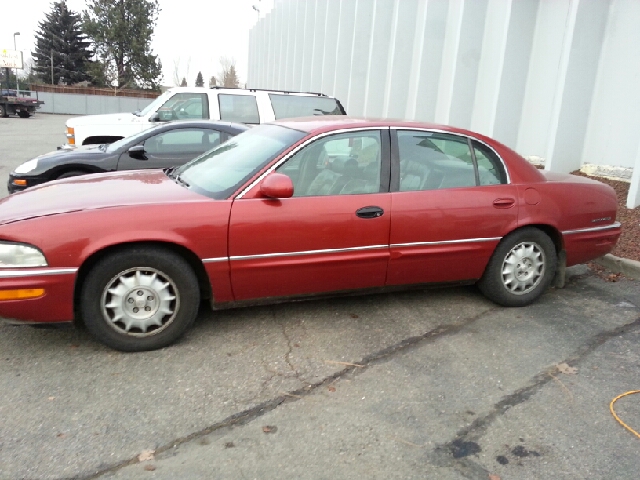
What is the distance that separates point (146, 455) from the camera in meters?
2.61

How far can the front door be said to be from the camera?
145 inches

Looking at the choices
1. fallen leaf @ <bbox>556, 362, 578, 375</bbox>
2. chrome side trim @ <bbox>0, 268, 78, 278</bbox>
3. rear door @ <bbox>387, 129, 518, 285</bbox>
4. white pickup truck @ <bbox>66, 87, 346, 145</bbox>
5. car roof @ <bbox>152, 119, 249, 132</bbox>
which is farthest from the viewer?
white pickup truck @ <bbox>66, 87, 346, 145</bbox>

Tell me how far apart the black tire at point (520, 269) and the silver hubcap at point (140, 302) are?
2.57 m

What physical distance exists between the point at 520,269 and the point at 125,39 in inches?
1925

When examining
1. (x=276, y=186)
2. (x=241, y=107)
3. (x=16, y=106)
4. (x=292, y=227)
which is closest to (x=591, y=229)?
(x=292, y=227)

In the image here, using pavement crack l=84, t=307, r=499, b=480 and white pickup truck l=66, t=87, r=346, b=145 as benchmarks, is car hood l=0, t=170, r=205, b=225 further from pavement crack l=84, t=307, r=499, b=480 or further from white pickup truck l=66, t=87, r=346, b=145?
white pickup truck l=66, t=87, r=346, b=145

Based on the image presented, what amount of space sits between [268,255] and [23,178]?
430 centimetres

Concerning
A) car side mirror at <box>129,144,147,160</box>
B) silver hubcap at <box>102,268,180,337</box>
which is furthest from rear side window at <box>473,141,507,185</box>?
car side mirror at <box>129,144,147,160</box>

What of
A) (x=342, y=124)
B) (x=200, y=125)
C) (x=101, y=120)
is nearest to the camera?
(x=342, y=124)

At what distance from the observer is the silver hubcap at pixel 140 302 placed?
A: 3.47 meters

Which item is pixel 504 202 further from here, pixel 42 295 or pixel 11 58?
pixel 11 58

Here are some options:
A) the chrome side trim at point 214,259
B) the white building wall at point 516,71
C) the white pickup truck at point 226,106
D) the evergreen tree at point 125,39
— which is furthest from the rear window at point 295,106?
the evergreen tree at point 125,39

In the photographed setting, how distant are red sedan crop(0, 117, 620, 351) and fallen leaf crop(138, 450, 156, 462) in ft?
3.46

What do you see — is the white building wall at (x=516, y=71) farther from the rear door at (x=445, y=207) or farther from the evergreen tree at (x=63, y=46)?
the evergreen tree at (x=63, y=46)
